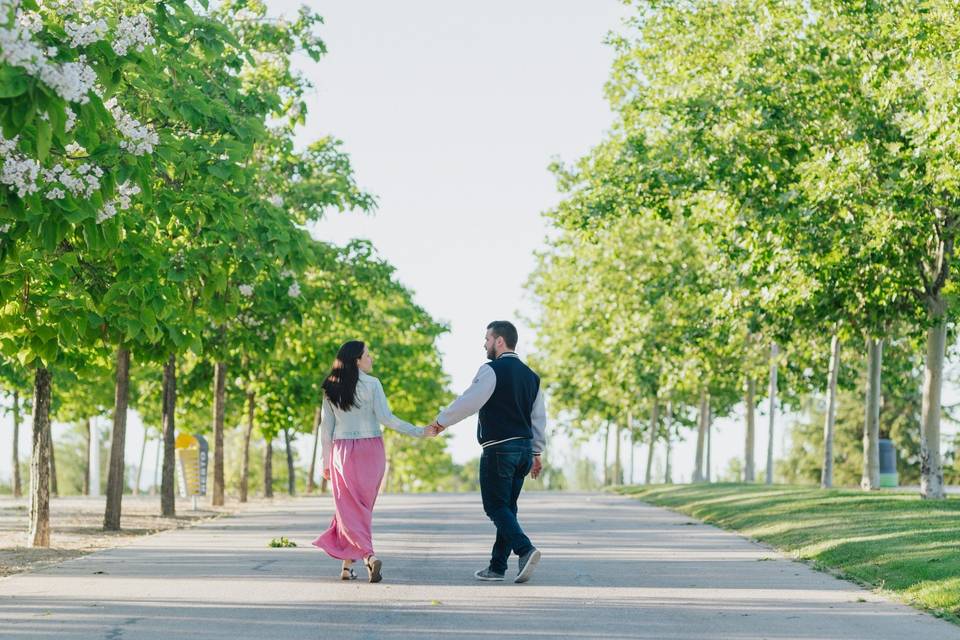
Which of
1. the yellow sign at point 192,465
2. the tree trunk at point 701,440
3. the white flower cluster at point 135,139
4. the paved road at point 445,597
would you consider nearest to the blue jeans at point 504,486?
the paved road at point 445,597

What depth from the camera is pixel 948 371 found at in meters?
66.3

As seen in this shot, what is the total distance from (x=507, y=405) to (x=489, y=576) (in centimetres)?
155

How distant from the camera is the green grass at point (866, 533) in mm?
12109

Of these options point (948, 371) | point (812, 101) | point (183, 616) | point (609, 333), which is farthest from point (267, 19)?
point (948, 371)

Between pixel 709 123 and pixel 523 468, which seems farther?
pixel 709 123

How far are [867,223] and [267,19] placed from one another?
33.8ft

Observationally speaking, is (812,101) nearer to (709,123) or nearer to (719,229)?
(709,123)

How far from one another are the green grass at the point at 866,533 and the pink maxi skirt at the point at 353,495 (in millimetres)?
4367

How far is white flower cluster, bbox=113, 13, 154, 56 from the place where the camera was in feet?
34.9

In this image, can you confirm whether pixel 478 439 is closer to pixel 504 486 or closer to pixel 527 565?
pixel 504 486

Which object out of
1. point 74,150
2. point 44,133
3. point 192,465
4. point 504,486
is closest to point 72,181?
point 44,133

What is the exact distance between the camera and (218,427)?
3028 cm

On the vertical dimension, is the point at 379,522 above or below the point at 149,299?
below

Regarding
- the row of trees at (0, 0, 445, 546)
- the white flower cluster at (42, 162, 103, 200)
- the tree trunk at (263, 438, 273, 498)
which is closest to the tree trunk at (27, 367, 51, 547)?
the row of trees at (0, 0, 445, 546)
